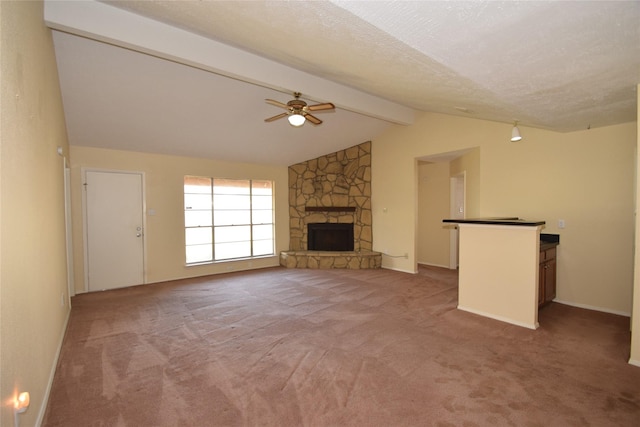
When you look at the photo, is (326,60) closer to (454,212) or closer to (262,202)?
(262,202)

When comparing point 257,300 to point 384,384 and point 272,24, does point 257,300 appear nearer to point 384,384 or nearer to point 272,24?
point 384,384

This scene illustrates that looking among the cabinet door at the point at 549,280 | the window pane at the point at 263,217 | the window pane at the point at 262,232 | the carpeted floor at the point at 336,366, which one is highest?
the window pane at the point at 263,217

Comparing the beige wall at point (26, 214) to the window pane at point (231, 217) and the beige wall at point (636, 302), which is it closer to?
the window pane at point (231, 217)

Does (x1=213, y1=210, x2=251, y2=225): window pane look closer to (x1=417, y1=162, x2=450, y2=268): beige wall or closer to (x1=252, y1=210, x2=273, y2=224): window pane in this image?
(x1=252, y1=210, x2=273, y2=224): window pane

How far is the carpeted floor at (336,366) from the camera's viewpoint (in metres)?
2.01

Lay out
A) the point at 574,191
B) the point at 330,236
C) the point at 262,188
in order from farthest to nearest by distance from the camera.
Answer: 1. the point at 330,236
2. the point at 262,188
3. the point at 574,191

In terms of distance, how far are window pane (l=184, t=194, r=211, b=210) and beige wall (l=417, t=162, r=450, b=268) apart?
477cm

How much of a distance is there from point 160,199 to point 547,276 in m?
6.15

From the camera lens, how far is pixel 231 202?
6539 mm

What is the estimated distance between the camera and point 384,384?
2334mm

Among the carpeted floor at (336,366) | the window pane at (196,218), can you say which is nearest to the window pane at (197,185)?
the window pane at (196,218)

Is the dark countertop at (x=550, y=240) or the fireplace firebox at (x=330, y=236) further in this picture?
the fireplace firebox at (x=330, y=236)

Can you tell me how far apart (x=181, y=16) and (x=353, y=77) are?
65.2 inches

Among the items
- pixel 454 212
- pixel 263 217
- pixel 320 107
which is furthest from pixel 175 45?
pixel 454 212
